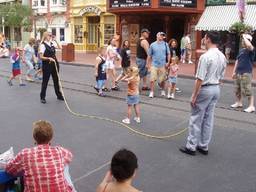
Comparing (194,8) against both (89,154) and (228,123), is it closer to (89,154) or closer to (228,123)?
(228,123)

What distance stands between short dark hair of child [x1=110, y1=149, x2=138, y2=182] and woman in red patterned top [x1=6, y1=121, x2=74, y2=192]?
2.86 feet

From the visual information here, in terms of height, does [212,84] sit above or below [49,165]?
above

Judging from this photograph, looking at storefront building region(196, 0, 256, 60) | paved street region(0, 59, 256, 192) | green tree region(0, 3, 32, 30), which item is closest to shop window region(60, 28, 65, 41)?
green tree region(0, 3, 32, 30)

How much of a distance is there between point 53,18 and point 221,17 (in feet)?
58.4

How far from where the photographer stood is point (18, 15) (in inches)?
1337

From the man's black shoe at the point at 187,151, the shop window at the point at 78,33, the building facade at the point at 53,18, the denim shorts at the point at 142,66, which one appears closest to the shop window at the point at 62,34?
the building facade at the point at 53,18

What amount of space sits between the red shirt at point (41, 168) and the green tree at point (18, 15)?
32.5 meters

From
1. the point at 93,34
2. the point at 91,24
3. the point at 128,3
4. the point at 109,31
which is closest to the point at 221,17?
the point at 128,3

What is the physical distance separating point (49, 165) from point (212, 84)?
9.98ft

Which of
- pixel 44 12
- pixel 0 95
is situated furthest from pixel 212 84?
pixel 44 12

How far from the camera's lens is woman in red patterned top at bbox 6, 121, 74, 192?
10.9 feet

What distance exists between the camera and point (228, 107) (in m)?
9.51

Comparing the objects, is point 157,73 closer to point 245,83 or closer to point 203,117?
point 245,83

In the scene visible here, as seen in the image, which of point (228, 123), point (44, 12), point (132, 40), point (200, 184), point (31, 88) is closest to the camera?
point (200, 184)
